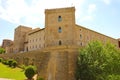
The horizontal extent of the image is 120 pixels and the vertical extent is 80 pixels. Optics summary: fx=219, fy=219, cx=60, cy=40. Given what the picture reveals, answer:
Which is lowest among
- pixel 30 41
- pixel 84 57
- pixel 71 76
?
pixel 71 76

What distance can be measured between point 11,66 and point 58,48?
12370 mm

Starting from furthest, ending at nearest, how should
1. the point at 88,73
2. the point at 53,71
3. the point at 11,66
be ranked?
the point at 11,66
the point at 53,71
the point at 88,73

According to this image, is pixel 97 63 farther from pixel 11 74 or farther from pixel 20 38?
pixel 20 38

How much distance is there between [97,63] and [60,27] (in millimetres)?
14054

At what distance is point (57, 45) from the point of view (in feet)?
147

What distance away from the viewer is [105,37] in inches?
2547

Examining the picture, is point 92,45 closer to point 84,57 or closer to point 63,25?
point 84,57

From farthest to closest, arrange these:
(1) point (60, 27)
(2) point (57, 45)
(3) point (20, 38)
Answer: (3) point (20, 38), (1) point (60, 27), (2) point (57, 45)

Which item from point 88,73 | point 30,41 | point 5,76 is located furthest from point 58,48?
point 30,41

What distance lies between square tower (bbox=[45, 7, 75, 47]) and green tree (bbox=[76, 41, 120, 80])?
7396 millimetres

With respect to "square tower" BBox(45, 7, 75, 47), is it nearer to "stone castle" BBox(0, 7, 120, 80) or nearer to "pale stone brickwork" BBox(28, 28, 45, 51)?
"stone castle" BBox(0, 7, 120, 80)

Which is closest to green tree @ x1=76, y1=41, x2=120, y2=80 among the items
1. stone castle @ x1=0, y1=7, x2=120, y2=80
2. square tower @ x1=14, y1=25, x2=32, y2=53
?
stone castle @ x1=0, y1=7, x2=120, y2=80

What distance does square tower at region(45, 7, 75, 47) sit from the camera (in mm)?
47438

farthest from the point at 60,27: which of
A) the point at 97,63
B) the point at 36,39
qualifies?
the point at 97,63
